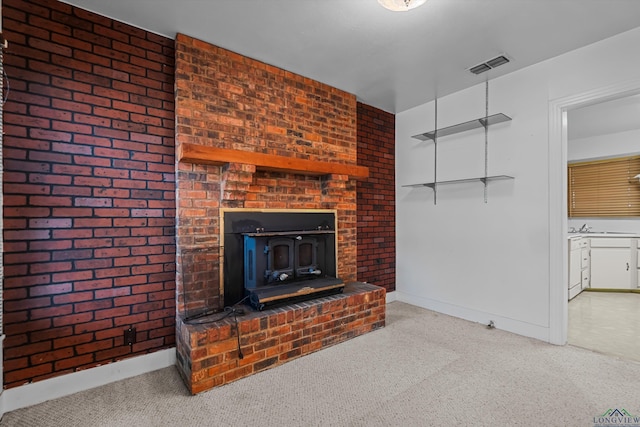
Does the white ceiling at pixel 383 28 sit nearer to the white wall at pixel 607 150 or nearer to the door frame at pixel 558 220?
the door frame at pixel 558 220

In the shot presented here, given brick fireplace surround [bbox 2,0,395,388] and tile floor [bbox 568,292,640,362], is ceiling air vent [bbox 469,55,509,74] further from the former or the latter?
tile floor [bbox 568,292,640,362]

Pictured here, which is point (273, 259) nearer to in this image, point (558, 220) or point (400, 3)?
point (400, 3)

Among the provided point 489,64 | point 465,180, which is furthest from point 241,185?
point 489,64

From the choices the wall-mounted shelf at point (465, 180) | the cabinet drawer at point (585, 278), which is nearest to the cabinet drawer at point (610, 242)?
the cabinet drawer at point (585, 278)

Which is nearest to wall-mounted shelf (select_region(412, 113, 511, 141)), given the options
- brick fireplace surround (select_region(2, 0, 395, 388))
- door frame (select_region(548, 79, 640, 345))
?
door frame (select_region(548, 79, 640, 345))

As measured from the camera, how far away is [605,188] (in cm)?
494

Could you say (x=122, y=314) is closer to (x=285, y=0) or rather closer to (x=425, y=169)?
(x=285, y=0)

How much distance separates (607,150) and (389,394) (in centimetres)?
551

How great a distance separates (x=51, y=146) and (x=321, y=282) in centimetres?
221

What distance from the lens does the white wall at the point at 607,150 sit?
4.57 metres

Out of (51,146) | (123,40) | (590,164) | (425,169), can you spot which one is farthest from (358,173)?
(590,164)

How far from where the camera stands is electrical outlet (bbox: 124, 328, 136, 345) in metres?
2.14

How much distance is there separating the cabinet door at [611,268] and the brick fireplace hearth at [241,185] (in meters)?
3.89

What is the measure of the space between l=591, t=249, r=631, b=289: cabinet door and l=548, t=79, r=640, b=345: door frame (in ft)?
9.12
